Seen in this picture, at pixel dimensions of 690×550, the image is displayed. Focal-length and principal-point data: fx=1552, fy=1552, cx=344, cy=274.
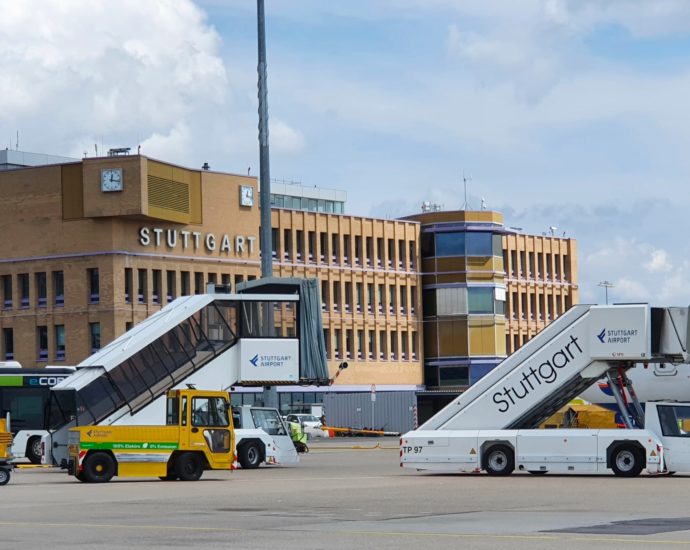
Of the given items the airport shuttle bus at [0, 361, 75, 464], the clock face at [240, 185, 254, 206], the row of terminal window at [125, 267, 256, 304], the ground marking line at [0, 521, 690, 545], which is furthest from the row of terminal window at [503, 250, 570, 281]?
the ground marking line at [0, 521, 690, 545]

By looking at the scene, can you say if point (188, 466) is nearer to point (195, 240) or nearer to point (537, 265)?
point (195, 240)

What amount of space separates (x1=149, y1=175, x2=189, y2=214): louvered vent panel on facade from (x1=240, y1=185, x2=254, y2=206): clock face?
5.19 m

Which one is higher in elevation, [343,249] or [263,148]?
[343,249]

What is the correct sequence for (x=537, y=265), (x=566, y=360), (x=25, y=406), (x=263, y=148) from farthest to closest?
(x=537, y=265) → (x=25, y=406) → (x=263, y=148) → (x=566, y=360)

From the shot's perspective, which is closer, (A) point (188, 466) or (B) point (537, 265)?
(A) point (188, 466)

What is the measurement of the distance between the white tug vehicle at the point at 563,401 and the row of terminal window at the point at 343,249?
66092 mm

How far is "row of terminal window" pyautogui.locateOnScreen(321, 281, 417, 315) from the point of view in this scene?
10831 cm

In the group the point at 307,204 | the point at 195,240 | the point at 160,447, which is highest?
the point at 307,204

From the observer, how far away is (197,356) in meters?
46.1

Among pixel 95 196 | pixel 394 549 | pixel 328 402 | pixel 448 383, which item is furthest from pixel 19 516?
pixel 448 383

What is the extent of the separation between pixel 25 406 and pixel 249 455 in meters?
13.6

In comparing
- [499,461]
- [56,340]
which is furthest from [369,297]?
[499,461]

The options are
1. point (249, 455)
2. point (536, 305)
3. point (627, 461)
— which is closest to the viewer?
point (627, 461)

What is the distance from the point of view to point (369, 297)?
112 metres
